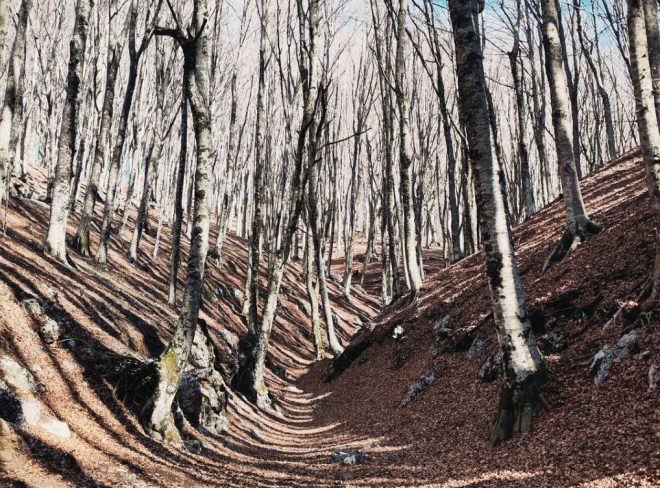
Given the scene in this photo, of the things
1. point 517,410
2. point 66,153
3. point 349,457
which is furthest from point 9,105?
point 517,410

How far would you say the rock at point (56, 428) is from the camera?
518 centimetres

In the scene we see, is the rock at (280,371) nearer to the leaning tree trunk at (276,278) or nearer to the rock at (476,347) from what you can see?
the leaning tree trunk at (276,278)

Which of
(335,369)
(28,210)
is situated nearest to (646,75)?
(335,369)

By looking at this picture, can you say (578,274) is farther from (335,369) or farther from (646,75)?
(335,369)

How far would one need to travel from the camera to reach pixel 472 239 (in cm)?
1692

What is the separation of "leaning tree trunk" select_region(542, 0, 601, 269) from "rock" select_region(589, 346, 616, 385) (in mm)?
3988

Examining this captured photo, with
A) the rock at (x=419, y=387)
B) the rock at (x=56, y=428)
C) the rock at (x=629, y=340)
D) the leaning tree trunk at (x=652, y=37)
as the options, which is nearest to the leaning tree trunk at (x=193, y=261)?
the rock at (x=56, y=428)

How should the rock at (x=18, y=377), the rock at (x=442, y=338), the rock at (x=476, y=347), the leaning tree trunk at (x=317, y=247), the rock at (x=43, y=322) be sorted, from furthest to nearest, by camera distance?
the leaning tree trunk at (x=317, y=247) < the rock at (x=442, y=338) < the rock at (x=476, y=347) < the rock at (x=43, y=322) < the rock at (x=18, y=377)

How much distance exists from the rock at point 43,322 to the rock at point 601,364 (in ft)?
24.7

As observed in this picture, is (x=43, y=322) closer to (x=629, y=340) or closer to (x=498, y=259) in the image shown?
(x=498, y=259)

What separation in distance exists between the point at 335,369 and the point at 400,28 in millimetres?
10439

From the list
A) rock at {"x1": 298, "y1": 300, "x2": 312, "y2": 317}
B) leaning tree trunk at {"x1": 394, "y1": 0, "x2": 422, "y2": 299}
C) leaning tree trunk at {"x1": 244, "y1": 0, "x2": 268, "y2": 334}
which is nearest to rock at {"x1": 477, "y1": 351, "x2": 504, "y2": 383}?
leaning tree trunk at {"x1": 394, "y1": 0, "x2": 422, "y2": 299}

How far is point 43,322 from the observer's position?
7254 millimetres

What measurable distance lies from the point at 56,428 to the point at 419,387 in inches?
231
